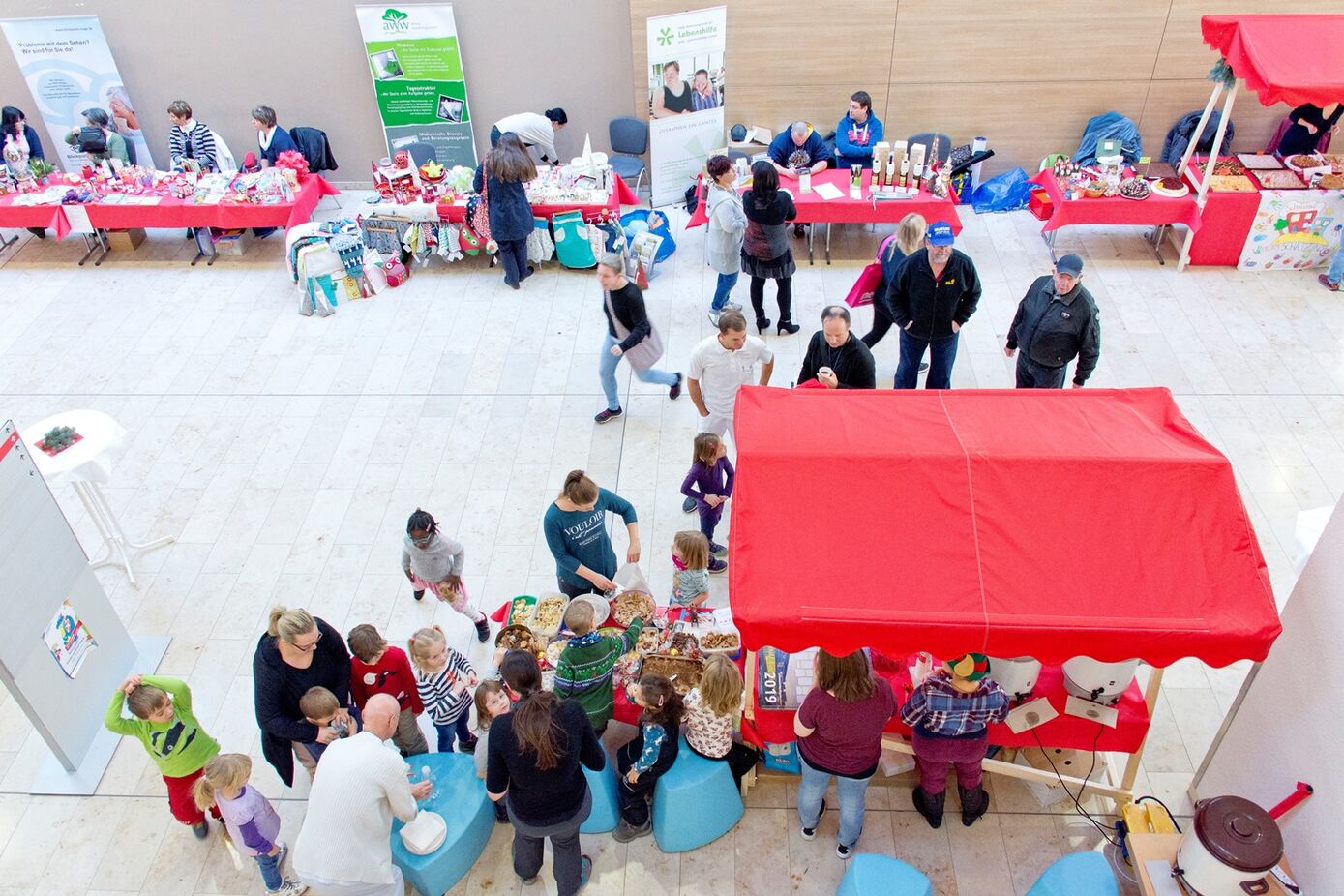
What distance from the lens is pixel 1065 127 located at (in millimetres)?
10094

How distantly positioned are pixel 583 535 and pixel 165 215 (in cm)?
677

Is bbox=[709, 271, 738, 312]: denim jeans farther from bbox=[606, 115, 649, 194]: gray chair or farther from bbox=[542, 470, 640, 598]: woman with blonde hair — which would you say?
bbox=[542, 470, 640, 598]: woman with blonde hair

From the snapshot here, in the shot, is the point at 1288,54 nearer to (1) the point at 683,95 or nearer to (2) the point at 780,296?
(2) the point at 780,296

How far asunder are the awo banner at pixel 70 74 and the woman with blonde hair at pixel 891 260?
27.7ft

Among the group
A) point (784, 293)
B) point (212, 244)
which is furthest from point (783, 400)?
point (212, 244)

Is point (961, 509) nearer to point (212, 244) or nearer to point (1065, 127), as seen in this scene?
point (1065, 127)

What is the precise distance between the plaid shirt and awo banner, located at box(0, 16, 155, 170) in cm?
1036

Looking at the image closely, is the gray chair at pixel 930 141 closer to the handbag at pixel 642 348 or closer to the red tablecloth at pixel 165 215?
the handbag at pixel 642 348

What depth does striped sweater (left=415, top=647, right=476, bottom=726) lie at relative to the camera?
4.54 meters

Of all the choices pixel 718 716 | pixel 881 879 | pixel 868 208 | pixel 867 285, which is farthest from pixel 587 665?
pixel 868 208

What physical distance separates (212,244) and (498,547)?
5.93m

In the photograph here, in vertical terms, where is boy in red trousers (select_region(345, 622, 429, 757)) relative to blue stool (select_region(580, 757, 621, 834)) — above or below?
above

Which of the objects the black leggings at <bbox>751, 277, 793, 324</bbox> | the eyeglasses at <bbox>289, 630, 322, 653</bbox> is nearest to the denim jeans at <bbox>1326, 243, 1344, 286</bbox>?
the black leggings at <bbox>751, 277, 793, 324</bbox>

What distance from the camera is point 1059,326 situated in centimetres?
615
